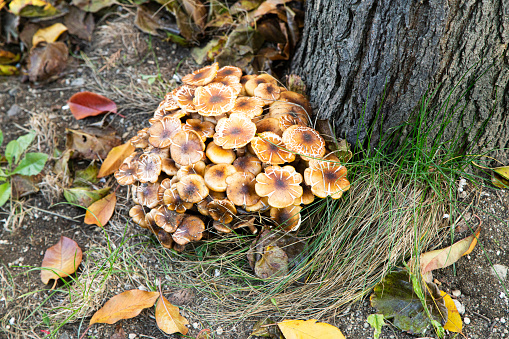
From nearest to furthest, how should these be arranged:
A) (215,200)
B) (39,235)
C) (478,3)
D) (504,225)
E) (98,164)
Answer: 1. (478,3)
2. (215,200)
3. (504,225)
4. (39,235)
5. (98,164)

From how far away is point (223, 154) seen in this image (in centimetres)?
227

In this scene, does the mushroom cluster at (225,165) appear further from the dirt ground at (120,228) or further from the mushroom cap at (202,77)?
the dirt ground at (120,228)

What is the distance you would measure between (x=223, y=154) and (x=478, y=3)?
161cm

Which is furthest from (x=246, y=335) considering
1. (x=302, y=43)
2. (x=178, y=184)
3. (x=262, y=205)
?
(x=302, y=43)

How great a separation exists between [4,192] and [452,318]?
3179 mm

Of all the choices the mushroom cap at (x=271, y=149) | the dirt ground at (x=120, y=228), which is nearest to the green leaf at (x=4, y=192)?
the dirt ground at (x=120, y=228)

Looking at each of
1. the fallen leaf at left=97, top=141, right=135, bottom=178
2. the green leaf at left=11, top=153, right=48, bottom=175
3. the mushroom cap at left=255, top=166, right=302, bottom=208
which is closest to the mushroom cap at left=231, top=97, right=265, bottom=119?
the mushroom cap at left=255, top=166, right=302, bottom=208

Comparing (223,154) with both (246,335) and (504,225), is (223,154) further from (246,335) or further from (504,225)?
(504,225)

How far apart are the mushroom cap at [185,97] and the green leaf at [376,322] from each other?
1.67 meters

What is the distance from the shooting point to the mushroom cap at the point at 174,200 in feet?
7.39

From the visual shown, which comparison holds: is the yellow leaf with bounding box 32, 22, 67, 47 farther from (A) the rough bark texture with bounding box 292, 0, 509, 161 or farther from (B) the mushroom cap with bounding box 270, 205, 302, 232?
(B) the mushroom cap with bounding box 270, 205, 302, 232

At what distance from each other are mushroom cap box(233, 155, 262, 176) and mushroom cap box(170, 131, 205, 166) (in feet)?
0.74

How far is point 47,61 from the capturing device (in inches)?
136

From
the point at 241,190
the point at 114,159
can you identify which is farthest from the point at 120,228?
the point at 241,190
